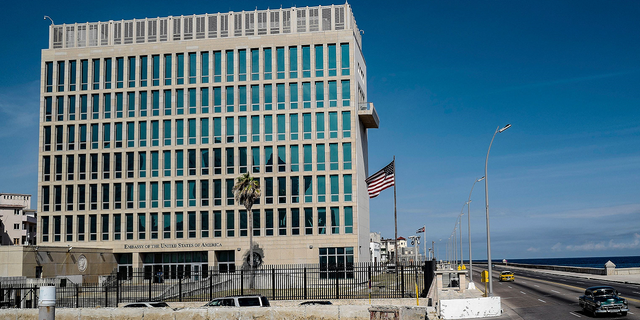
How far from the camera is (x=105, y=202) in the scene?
66.1 metres

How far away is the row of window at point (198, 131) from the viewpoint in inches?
2532

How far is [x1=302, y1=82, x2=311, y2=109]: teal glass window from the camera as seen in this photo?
6481 cm

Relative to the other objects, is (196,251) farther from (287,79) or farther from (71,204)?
(287,79)

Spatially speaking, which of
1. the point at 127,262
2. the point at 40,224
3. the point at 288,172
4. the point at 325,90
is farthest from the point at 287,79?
the point at 40,224

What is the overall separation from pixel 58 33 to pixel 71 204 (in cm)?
2049

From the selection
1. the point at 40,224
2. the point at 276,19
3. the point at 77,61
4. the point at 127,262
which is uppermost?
the point at 276,19

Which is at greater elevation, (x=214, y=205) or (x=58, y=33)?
(x=58, y=33)

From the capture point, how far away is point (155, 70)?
2648 inches

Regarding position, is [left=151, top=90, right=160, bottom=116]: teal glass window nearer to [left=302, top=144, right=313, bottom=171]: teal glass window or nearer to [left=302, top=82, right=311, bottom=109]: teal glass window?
[left=302, top=82, right=311, bottom=109]: teal glass window

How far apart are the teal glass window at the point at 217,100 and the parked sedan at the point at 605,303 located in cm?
4484

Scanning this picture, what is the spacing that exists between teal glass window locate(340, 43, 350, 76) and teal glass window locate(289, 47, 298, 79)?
16.7ft

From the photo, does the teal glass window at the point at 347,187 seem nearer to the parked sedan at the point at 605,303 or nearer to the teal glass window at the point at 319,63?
the teal glass window at the point at 319,63

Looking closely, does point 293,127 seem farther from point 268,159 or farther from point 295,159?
point 268,159

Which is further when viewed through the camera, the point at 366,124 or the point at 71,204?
the point at 366,124
